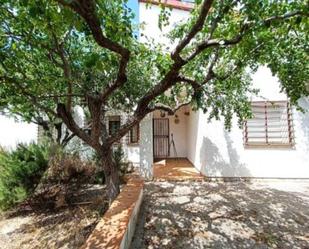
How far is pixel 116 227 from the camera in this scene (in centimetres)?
355

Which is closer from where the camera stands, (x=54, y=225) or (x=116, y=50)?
(x=116, y=50)

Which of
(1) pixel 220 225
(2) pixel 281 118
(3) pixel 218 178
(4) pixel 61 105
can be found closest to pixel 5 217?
(4) pixel 61 105

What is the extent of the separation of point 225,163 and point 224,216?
350 cm

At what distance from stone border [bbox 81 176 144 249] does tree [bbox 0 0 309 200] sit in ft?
3.26

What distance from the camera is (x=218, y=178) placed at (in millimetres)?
8836

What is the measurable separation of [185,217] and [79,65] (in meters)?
4.39

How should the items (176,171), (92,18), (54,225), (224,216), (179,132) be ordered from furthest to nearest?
1. (179,132)
2. (176,171)
3. (54,225)
4. (224,216)
5. (92,18)

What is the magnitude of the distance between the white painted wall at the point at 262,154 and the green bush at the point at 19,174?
556 cm

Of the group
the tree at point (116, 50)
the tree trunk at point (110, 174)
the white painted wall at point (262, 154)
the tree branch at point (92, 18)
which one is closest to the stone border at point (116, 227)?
the tree trunk at point (110, 174)

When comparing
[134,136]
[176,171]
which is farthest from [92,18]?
[134,136]

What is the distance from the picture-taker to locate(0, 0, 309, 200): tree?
140 inches

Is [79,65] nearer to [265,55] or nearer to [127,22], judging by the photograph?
[127,22]

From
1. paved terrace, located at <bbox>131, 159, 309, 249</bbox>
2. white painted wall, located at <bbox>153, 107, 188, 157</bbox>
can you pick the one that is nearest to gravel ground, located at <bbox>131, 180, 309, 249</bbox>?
paved terrace, located at <bbox>131, 159, 309, 249</bbox>

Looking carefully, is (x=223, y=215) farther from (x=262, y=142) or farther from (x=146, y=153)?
(x=262, y=142)
